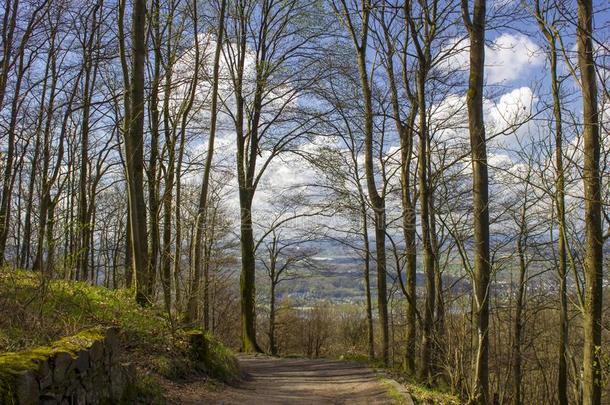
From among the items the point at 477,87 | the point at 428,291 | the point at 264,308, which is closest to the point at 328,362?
the point at 428,291

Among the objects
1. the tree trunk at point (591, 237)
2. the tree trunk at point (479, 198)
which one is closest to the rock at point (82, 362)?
the tree trunk at point (479, 198)

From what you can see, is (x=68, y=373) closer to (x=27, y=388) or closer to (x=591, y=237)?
(x=27, y=388)

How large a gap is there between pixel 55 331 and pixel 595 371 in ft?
26.6

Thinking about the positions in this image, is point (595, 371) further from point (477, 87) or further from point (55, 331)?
point (55, 331)

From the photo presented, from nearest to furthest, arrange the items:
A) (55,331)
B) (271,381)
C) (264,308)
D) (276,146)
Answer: (55,331)
(271,381)
(276,146)
(264,308)

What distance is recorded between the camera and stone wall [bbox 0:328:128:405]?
3518 mm

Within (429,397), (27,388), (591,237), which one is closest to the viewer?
(27,388)

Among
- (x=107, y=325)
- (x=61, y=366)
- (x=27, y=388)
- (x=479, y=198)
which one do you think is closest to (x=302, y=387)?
(x=107, y=325)

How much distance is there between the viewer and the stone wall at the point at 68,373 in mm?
3518

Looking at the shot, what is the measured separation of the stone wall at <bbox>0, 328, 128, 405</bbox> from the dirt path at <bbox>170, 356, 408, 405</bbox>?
5.71ft

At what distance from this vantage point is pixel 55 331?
5.90 meters

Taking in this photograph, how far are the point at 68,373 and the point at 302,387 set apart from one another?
581 centimetres

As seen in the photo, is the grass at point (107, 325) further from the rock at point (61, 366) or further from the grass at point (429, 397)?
the grass at point (429, 397)

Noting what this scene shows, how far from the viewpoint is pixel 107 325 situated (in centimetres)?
730
